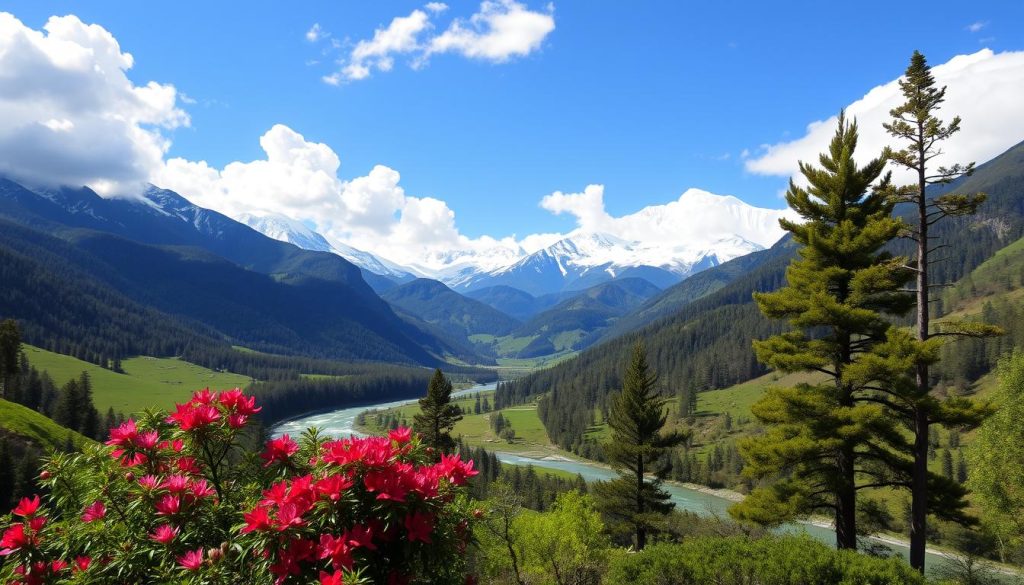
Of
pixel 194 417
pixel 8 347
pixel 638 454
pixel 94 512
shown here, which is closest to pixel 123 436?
pixel 94 512

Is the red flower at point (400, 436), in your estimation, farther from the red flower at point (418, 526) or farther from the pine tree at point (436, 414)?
the pine tree at point (436, 414)

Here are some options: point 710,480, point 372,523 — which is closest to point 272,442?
point 372,523

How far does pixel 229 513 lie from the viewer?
5.64m

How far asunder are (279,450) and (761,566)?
41.6ft

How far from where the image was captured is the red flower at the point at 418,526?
517cm

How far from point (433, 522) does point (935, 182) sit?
61.2ft

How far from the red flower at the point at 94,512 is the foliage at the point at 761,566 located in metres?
13.1

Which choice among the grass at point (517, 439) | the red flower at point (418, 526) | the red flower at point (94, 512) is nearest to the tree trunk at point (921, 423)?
the red flower at point (418, 526)

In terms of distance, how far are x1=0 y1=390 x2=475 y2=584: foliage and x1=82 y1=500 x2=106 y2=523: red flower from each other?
0.02 meters

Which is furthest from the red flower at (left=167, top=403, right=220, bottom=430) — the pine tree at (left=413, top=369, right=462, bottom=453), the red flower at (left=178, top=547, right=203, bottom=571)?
the pine tree at (left=413, top=369, right=462, bottom=453)

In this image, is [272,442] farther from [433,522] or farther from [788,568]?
[788,568]

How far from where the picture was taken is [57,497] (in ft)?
19.3

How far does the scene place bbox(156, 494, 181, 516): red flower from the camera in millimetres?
5252

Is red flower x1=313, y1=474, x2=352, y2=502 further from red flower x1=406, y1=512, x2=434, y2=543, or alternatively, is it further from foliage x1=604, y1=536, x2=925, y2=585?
foliage x1=604, y1=536, x2=925, y2=585
